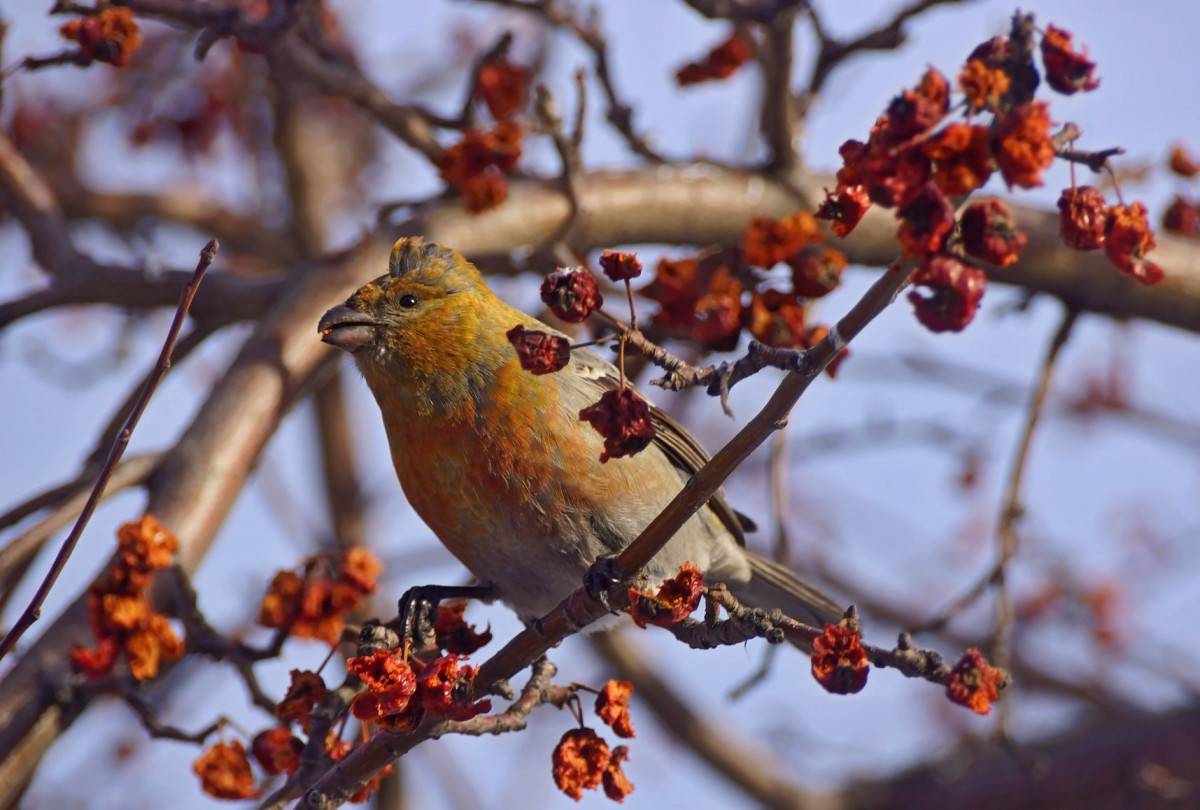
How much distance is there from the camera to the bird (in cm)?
314

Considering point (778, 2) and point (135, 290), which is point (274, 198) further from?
point (778, 2)

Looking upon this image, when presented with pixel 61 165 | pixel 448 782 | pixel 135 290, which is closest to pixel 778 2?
pixel 135 290

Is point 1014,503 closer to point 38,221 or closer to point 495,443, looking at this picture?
point 495,443

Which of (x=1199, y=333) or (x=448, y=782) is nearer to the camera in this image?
(x=1199, y=333)

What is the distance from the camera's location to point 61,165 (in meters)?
6.71

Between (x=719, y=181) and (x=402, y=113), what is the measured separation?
3.46ft

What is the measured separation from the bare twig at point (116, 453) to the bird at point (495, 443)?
1034 mm

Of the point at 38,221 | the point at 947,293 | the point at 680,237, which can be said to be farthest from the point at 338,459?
the point at 947,293

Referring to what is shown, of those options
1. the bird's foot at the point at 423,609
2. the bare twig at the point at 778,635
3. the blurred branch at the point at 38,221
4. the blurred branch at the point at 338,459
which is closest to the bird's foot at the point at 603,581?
the bare twig at the point at 778,635

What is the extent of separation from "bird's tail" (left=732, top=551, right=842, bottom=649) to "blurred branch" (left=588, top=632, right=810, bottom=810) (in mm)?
2061

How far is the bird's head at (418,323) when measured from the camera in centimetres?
333

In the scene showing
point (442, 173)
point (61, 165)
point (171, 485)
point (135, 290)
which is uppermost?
point (61, 165)

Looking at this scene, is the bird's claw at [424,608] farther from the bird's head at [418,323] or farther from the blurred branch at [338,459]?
the blurred branch at [338,459]

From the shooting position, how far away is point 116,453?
1992 millimetres
